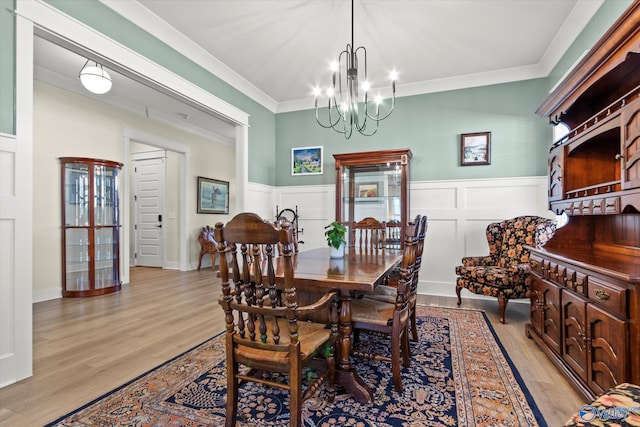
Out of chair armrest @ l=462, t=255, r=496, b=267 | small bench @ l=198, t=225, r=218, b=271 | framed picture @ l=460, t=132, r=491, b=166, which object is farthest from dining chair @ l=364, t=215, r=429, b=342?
small bench @ l=198, t=225, r=218, b=271

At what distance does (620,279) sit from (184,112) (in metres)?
5.58

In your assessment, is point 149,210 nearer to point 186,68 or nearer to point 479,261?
point 186,68

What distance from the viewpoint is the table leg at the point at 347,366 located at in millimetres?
1710

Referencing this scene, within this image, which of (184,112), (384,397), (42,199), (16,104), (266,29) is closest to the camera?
(384,397)

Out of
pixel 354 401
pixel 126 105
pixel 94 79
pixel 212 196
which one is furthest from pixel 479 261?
pixel 126 105

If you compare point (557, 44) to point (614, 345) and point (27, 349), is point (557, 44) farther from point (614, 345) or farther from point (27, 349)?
point (27, 349)

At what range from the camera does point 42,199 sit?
3.90 meters

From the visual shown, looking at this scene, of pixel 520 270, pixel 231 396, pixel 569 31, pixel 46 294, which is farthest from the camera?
pixel 46 294

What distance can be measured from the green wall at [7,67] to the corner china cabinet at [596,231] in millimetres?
3331

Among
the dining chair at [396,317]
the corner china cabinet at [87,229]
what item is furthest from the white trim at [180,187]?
the dining chair at [396,317]

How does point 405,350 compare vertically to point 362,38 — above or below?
below

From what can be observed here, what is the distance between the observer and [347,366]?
1.76m

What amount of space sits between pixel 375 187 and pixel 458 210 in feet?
3.58

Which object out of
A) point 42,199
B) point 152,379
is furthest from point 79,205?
point 152,379
